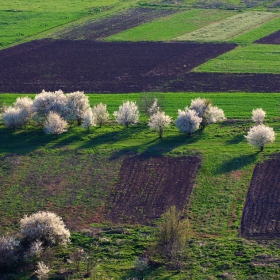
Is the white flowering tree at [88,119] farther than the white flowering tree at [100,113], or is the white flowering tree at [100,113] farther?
the white flowering tree at [100,113]

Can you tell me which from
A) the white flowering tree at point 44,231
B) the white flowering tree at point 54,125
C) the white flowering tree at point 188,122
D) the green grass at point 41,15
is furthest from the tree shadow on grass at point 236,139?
the green grass at point 41,15

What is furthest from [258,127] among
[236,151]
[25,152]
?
[25,152]

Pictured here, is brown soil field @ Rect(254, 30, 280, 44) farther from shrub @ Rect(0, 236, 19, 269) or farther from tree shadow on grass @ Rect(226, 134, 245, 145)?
shrub @ Rect(0, 236, 19, 269)

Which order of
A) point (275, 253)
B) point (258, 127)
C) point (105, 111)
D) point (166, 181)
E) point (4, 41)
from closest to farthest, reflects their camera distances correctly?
point (275, 253)
point (166, 181)
point (258, 127)
point (105, 111)
point (4, 41)

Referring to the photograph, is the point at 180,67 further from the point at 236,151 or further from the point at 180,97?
the point at 236,151

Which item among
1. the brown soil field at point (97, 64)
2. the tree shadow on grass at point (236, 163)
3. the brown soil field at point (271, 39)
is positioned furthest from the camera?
the brown soil field at point (271, 39)

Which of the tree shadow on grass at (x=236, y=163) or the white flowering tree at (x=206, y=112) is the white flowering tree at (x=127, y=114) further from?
the tree shadow on grass at (x=236, y=163)

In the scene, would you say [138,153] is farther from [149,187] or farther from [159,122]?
[149,187]

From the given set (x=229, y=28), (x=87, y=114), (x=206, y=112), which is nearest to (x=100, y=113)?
(x=87, y=114)
